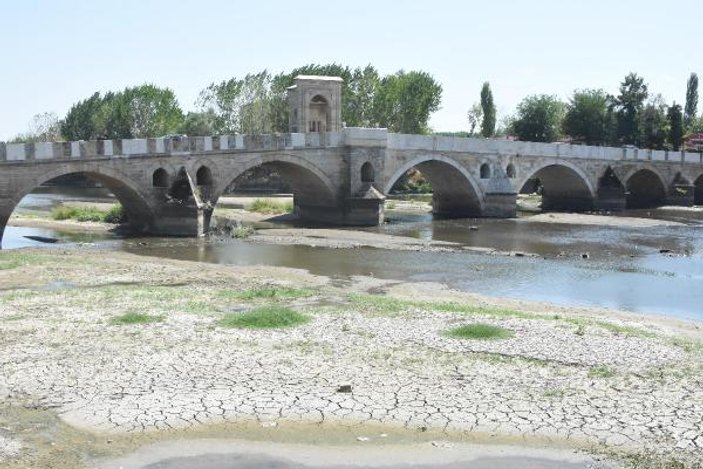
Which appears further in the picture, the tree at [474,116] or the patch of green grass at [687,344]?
the tree at [474,116]

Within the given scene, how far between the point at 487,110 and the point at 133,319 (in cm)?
8031

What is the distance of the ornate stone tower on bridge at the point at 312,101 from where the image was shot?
5044cm

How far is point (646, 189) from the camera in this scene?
69500 millimetres

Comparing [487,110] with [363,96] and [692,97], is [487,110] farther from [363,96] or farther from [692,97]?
[692,97]

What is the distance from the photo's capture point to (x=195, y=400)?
10.7 m

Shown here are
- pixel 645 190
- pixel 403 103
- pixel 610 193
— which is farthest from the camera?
pixel 403 103

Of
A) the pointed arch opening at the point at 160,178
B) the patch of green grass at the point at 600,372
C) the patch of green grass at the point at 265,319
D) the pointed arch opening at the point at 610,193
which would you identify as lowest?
the patch of green grass at the point at 600,372

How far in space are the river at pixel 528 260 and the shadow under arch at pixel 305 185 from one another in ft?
12.3

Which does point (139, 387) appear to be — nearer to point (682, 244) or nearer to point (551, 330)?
point (551, 330)

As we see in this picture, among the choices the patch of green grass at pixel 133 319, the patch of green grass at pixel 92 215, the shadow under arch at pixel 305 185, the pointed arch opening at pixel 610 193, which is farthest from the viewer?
the pointed arch opening at pixel 610 193

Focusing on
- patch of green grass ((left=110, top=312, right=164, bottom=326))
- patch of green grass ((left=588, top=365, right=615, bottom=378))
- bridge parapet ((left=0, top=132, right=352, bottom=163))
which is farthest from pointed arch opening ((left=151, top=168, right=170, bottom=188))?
patch of green grass ((left=588, top=365, right=615, bottom=378))

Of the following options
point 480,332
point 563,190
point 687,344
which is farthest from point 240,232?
point 563,190

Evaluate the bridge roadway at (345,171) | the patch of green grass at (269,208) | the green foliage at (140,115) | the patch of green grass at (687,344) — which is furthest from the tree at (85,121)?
the patch of green grass at (687,344)

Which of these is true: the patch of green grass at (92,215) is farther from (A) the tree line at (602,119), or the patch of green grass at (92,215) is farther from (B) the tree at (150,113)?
(A) the tree line at (602,119)
